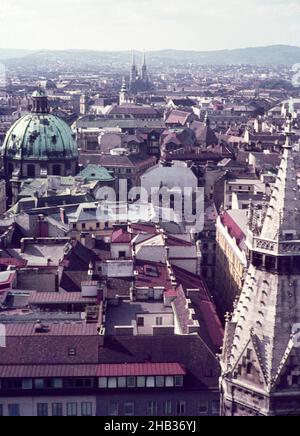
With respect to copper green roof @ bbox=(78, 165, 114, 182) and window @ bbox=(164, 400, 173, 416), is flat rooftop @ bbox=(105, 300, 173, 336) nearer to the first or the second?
window @ bbox=(164, 400, 173, 416)

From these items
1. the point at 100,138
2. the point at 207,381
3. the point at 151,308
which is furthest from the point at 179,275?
the point at 100,138

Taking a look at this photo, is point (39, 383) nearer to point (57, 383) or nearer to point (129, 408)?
point (57, 383)

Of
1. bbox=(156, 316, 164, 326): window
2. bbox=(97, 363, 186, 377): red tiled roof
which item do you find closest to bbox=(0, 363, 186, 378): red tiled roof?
bbox=(97, 363, 186, 377): red tiled roof

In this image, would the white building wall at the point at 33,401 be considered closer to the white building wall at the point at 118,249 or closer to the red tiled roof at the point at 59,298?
the red tiled roof at the point at 59,298

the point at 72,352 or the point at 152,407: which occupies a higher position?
the point at 72,352

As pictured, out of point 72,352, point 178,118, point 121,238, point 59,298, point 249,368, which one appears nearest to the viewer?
point 249,368

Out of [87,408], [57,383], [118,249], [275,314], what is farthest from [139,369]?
[118,249]
